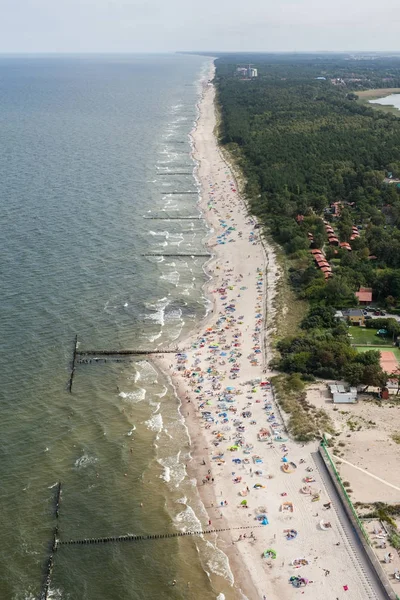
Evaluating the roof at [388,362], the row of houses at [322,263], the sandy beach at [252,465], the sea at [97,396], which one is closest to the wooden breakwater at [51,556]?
the sea at [97,396]

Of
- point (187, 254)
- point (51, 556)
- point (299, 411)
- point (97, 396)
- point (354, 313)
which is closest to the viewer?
point (51, 556)

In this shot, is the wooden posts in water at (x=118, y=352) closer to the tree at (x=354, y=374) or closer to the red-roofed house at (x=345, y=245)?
the tree at (x=354, y=374)

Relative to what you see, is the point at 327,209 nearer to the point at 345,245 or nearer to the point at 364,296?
the point at 345,245

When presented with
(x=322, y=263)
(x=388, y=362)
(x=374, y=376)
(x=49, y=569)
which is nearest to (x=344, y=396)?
(x=374, y=376)

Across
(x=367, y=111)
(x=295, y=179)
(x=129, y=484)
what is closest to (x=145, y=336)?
(x=129, y=484)

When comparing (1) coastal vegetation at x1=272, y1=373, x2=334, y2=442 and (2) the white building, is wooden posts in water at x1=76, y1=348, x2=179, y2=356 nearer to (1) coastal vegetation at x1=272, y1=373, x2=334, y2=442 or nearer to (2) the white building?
(1) coastal vegetation at x1=272, y1=373, x2=334, y2=442
